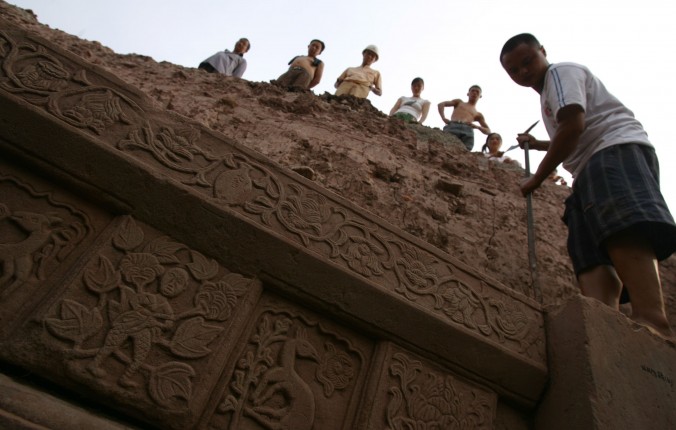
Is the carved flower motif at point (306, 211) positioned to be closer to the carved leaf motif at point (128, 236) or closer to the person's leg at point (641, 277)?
the carved leaf motif at point (128, 236)

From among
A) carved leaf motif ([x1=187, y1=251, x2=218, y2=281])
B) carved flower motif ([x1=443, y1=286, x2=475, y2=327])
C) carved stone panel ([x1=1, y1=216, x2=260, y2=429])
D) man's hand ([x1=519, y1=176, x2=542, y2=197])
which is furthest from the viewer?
man's hand ([x1=519, y1=176, x2=542, y2=197])

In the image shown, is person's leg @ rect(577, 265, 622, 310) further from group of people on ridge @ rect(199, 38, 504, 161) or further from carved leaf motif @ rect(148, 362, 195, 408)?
group of people on ridge @ rect(199, 38, 504, 161)

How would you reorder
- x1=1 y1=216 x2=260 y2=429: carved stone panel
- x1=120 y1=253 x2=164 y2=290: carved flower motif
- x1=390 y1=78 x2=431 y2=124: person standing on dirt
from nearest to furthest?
x1=1 y1=216 x2=260 y2=429: carved stone panel → x1=120 y1=253 x2=164 y2=290: carved flower motif → x1=390 y1=78 x2=431 y2=124: person standing on dirt

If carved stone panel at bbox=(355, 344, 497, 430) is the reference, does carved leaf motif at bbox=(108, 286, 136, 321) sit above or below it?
below

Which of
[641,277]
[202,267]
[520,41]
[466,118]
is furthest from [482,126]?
[202,267]

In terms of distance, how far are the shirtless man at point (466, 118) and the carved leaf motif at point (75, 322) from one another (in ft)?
20.5

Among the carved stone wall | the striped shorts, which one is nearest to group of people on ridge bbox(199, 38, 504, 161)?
the striped shorts

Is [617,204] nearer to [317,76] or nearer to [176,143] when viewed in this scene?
[176,143]

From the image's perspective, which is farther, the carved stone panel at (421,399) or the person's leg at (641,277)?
the person's leg at (641,277)

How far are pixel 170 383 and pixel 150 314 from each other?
27 cm

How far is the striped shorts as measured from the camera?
7.36 feet

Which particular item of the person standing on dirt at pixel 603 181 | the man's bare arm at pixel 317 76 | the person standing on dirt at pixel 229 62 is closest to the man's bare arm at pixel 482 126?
the man's bare arm at pixel 317 76

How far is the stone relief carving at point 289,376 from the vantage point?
1768mm

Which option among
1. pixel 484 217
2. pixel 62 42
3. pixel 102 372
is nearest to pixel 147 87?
pixel 62 42
